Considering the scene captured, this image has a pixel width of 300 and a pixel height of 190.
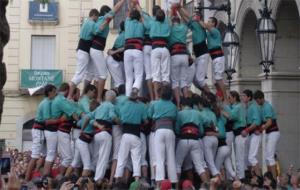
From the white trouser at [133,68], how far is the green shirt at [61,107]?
1084 millimetres

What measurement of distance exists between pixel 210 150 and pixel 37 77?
26149 millimetres

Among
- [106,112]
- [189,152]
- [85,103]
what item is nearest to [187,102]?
[189,152]

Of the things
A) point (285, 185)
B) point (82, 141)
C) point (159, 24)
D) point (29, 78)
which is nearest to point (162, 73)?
point (159, 24)

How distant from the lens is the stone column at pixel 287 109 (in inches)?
907

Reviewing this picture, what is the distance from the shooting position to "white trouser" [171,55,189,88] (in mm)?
15977

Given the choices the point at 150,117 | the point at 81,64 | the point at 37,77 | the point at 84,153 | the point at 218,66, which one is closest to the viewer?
the point at 150,117

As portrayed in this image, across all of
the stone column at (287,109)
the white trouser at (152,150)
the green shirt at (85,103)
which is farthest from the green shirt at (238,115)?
the stone column at (287,109)

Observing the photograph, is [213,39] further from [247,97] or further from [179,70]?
[247,97]

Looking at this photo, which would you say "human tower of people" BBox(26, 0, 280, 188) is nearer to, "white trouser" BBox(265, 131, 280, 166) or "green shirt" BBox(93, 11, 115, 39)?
"green shirt" BBox(93, 11, 115, 39)

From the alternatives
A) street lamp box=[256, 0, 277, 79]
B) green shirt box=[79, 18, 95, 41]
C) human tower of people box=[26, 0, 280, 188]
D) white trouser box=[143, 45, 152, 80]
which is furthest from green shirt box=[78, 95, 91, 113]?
street lamp box=[256, 0, 277, 79]

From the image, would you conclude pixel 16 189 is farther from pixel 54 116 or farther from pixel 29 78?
pixel 29 78

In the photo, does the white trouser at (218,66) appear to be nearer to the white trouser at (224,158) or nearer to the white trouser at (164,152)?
the white trouser at (224,158)

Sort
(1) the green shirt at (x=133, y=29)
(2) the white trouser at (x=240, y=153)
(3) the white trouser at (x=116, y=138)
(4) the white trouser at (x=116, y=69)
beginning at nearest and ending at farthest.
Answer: (3) the white trouser at (x=116, y=138)
(1) the green shirt at (x=133, y=29)
(4) the white trouser at (x=116, y=69)
(2) the white trouser at (x=240, y=153)

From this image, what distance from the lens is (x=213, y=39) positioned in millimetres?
16562
